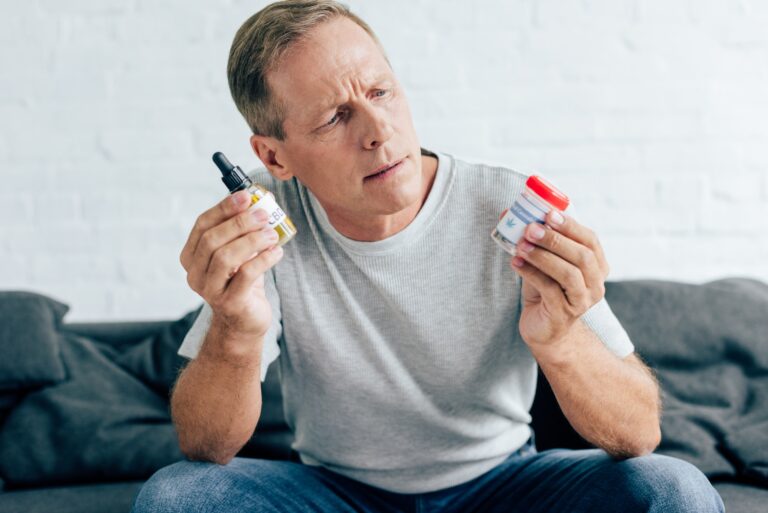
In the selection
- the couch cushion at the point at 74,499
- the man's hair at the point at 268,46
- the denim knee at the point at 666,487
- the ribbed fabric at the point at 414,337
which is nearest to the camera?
the denim knee at the point at 666,487

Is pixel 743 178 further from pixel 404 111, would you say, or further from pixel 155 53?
pixel 155 53

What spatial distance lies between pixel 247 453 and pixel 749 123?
164 centimetres

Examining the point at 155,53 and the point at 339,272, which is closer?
the point at 339,272

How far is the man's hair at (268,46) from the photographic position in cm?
139

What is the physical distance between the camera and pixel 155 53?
7.63ft

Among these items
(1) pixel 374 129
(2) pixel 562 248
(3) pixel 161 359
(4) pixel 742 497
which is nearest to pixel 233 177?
(1) pixel 374 129

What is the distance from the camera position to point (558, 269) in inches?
46.4

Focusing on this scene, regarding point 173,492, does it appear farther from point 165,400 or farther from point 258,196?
point 165,400

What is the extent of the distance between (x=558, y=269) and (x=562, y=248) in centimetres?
4

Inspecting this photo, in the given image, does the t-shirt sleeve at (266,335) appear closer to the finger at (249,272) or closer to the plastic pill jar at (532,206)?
the finger at (249,272)

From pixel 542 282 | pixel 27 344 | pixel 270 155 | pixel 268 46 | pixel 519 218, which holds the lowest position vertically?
pixel 27 344

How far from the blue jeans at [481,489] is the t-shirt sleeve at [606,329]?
18 centimetres

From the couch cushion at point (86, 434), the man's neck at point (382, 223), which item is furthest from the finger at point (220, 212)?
the couch cushion at point (86, 434)

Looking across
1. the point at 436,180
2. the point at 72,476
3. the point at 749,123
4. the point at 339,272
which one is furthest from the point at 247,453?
the point at 749,123
